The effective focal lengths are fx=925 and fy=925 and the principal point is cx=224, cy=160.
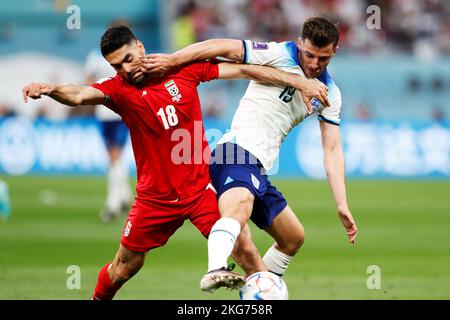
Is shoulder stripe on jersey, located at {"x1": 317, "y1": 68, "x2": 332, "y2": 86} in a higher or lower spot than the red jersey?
higher

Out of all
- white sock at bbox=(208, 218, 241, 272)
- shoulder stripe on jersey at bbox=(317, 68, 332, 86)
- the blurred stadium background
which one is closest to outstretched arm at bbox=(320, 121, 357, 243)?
shoulder stripe on jersey at bbox=(317, 68, 332, 86)

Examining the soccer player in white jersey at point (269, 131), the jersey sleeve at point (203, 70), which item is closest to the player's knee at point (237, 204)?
the soccer player in white jersey at point (269, 131)

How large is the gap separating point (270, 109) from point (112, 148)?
23.6ft

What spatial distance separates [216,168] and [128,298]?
1960 millimetres

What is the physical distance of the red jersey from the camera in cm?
695

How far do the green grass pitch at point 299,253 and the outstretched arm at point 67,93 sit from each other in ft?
7.91

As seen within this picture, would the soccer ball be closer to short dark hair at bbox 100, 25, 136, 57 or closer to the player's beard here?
the player's beard

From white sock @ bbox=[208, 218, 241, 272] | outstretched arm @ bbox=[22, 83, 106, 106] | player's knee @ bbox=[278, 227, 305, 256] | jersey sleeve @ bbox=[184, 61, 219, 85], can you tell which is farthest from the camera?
player's knee @ bbox=[278, 227, 305, 256]

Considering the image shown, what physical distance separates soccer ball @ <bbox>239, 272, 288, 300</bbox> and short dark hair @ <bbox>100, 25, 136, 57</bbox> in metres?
1.93

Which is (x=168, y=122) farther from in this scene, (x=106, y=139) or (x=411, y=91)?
(x=411, y=91)

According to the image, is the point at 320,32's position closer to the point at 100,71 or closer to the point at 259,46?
the point at 259,46

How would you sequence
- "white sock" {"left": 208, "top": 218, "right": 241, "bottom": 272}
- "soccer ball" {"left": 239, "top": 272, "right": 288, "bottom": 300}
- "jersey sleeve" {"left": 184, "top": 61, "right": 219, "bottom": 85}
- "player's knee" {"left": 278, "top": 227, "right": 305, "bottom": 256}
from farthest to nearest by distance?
1. "player's knee" {"left": 278, "top": 227, "right": 305, "bottom": 256}
2. "jersey sleeve" {"left": 184, "top": 61, "right": 219, "bottom": 85}
3. "soccer ball" {"left": 239, "top": 272, "right": 288, "bottom": 300}
4. "white sock" {"left": 208, "top": 218, "right": 241, "bottom": 272}

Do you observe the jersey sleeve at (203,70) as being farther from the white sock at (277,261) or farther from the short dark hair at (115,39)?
the white sock at (277,261)
